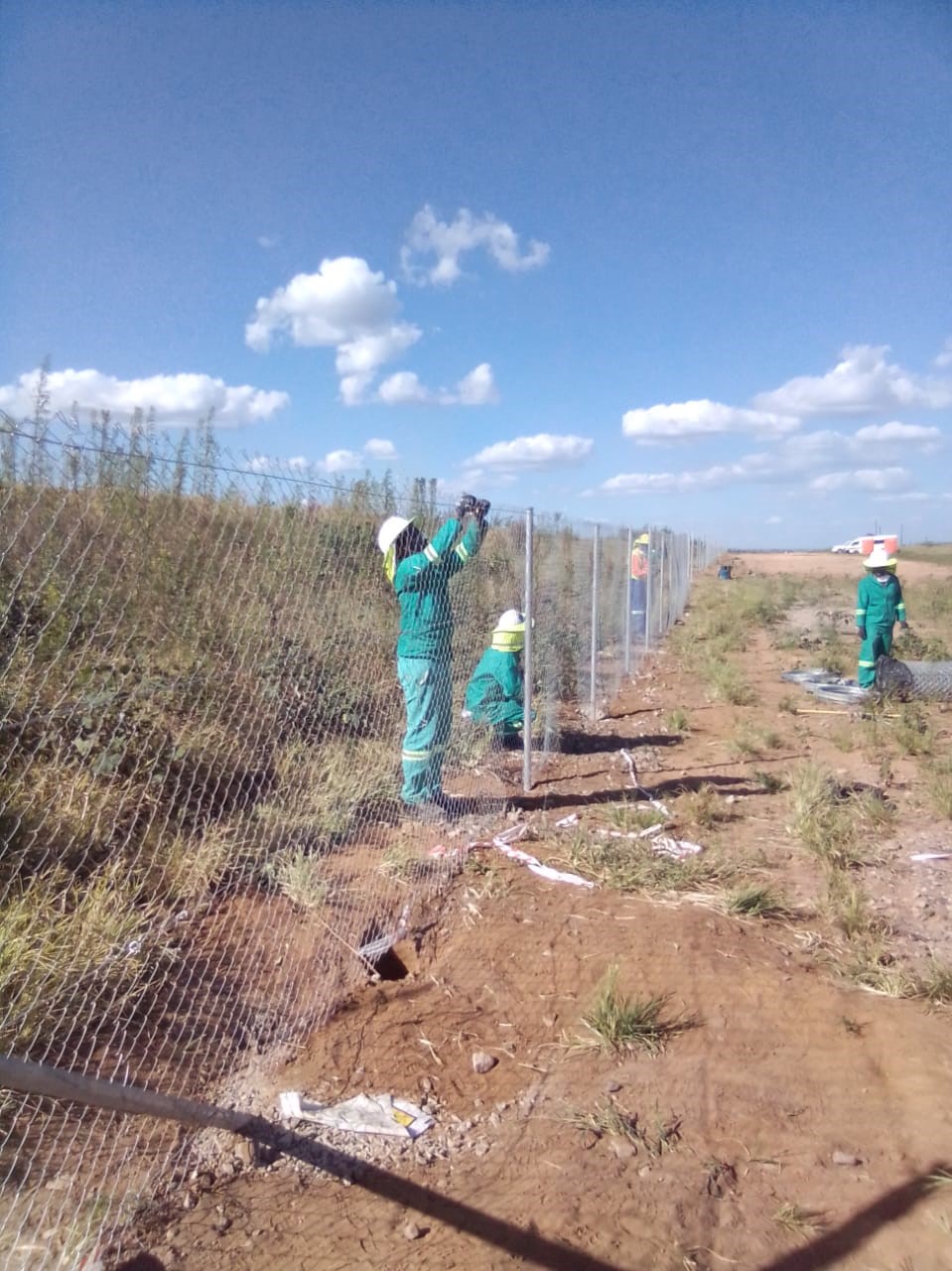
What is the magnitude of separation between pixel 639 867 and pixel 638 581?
28.4 ft

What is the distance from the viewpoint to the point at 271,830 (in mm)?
5000

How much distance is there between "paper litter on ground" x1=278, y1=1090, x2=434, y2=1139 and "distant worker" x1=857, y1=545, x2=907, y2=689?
8366mm

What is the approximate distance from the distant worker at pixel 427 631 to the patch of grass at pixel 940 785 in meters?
3.47

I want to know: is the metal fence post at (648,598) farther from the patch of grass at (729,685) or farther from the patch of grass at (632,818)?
the patch of grass at (632,818)

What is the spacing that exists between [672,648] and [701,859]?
34.6 ft

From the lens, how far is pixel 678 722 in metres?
8.81

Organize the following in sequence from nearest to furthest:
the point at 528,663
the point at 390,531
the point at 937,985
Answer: the point at 937,985 < the point at 390,531 < the point at 528,663

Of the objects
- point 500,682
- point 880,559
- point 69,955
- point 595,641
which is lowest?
point 69,955

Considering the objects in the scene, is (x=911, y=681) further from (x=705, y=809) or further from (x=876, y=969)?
(x=876, y=969)

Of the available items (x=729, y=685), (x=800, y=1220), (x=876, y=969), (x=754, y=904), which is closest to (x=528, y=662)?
(x=754, y=904)

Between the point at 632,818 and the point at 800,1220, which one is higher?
the point at 632,818

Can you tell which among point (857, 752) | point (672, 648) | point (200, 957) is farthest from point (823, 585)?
point (200, 957)

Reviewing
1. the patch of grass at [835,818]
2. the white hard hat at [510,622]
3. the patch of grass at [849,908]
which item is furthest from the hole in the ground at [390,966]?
the white hard hat at [510,622]

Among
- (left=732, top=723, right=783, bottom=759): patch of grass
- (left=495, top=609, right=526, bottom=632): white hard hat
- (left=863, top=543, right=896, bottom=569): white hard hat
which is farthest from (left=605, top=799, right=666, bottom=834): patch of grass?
(left=863, top=543, right=896, bottom=569): white hard hat
